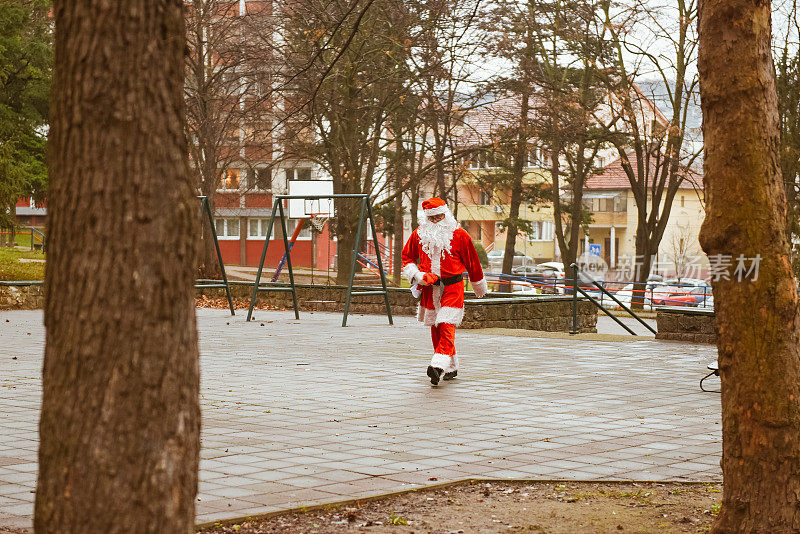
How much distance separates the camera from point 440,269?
10.8 m

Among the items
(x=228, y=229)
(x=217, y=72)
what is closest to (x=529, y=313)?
(x=217, y=72)

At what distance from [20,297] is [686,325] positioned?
12714 mm

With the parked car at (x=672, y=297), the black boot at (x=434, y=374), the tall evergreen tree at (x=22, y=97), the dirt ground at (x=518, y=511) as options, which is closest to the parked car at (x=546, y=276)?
the parked car at (x=672, y=297)

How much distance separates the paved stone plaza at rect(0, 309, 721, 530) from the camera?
583 cm

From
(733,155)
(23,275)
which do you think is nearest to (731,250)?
(733,155)

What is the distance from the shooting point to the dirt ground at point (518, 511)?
4.61 metres

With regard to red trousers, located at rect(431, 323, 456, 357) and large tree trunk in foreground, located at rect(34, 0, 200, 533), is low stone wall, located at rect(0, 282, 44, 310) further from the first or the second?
large tree trunk in foreground, located at rect(34, 0, 200, 533)

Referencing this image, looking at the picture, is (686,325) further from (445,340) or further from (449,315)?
(445,340)

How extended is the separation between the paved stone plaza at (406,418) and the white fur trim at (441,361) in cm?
20

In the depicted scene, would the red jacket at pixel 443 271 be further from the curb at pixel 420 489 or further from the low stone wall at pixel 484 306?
the low stone wall at pixel 484 306

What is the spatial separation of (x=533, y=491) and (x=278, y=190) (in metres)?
56.5

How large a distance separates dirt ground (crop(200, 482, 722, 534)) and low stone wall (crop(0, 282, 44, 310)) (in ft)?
55.3

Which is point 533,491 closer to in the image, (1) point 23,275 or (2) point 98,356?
(2) point 98,356

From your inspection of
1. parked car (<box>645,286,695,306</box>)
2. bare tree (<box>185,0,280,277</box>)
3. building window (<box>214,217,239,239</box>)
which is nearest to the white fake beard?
bare tree (<box>185,0,280,277</box>)
